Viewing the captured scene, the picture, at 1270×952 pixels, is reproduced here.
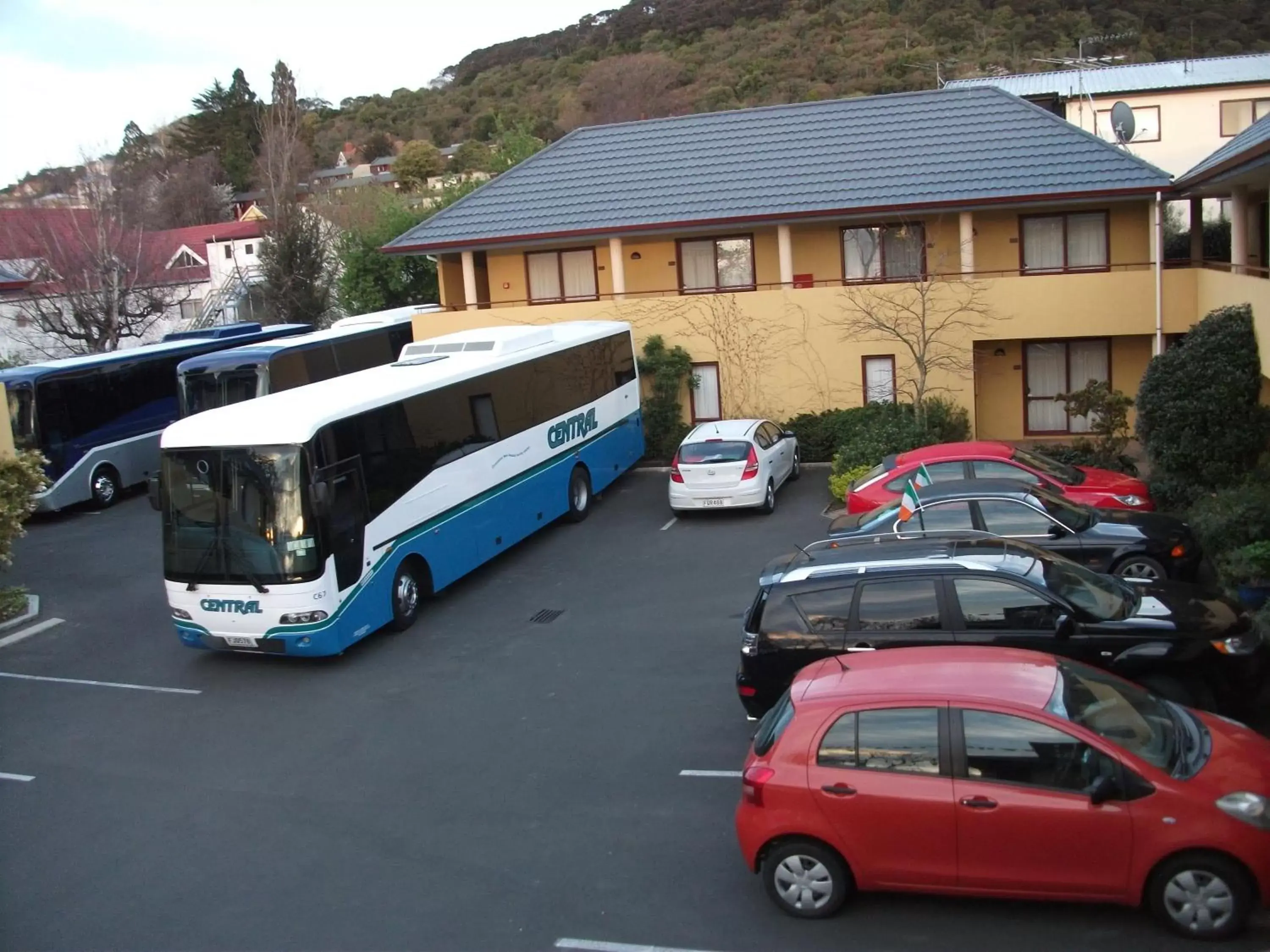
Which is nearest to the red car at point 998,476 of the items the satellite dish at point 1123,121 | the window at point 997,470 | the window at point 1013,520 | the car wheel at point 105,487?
the window at point 997,470

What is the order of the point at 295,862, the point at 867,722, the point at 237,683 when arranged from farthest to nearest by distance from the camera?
the point at 237,683
the point at 295,862
the point at 867,722

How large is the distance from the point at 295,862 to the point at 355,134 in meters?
95.3

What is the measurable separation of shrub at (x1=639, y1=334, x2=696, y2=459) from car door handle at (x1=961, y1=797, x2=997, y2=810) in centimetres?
1883

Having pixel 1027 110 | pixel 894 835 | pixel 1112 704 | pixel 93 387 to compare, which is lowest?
pixel 894 835

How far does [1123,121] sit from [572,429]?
17.3 meters

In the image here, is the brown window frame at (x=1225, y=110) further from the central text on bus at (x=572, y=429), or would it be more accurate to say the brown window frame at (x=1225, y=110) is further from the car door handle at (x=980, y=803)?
the car door handle at (x=980, y=803)

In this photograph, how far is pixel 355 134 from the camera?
97.0 meters

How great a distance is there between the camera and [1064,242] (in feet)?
82.9

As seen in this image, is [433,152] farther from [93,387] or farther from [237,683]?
[237,683]

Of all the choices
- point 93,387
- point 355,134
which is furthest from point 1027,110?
point 355,134

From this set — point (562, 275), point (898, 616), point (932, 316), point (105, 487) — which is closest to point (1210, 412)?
point (932, 316)

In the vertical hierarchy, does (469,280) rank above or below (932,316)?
above

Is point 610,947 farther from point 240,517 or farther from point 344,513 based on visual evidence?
point 240,517

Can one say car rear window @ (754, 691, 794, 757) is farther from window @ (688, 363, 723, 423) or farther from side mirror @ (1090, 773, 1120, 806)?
window @ (688, 363, 723, 423)
